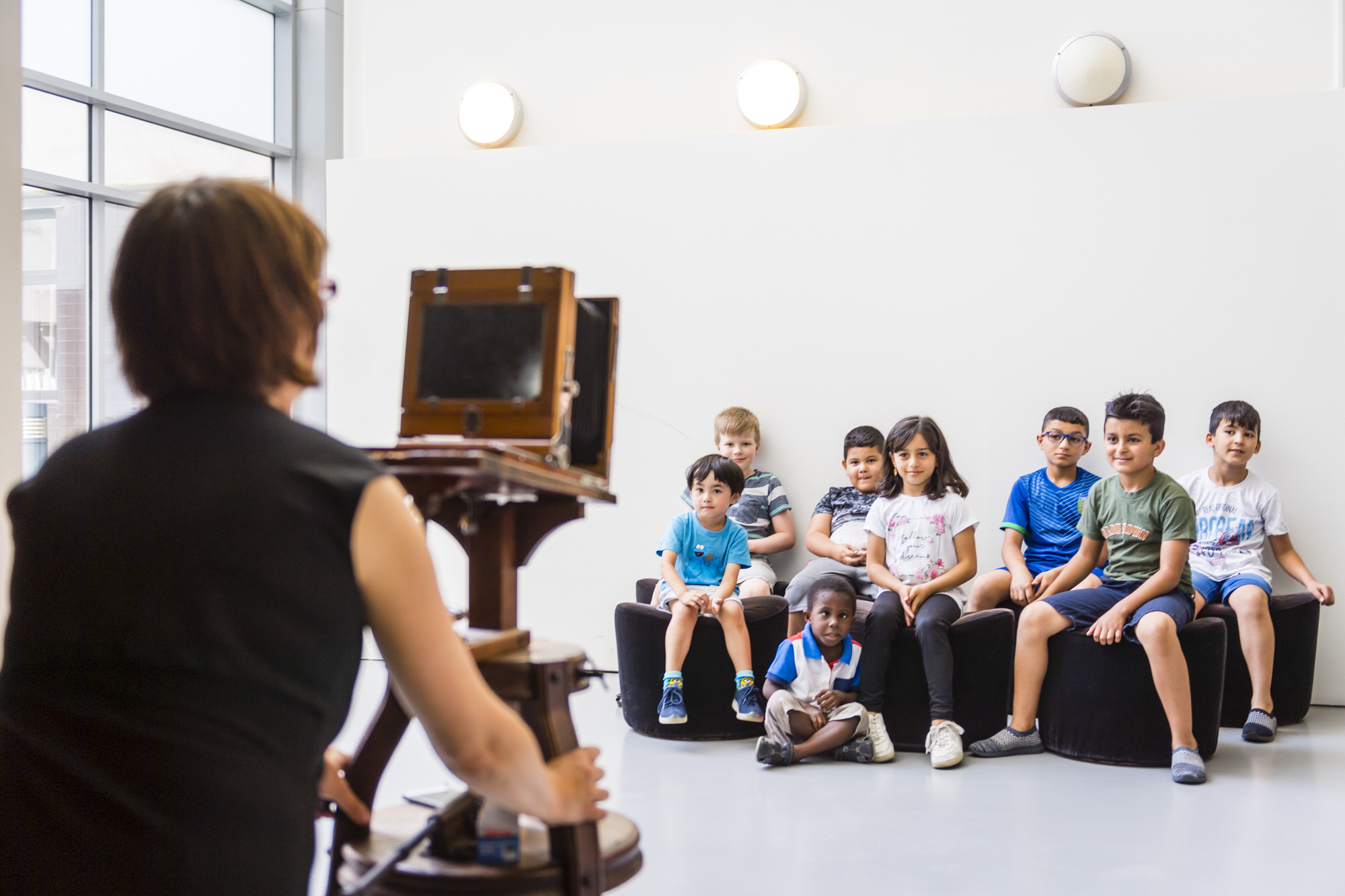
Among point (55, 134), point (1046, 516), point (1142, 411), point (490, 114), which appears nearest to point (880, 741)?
point (1046, 516)

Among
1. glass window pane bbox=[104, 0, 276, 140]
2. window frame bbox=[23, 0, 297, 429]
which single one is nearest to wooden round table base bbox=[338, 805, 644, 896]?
window frame bbox=[23, 0, 297, 429]

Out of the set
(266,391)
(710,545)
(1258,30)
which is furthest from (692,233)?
(266,391)

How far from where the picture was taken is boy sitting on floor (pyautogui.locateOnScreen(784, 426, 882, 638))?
165 inches

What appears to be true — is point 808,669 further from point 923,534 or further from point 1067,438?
point 1067,438

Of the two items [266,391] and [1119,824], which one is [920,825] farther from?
[266,391]

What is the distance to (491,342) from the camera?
5.32 feet

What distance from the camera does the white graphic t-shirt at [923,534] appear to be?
3.89 metres

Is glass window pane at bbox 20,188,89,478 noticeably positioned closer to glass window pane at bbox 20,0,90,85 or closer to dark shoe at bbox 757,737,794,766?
glass window pane at bbox 20,0,90,85

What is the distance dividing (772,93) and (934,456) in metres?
1.96

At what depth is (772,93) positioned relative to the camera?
498 centimetres

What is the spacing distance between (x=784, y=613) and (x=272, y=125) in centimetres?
421

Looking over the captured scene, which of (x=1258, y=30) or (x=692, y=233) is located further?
(x=692, y=233)

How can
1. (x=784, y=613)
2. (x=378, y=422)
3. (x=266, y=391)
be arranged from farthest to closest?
(x=378, y=422)
(x=784, y=613)
(x=266, y=391)

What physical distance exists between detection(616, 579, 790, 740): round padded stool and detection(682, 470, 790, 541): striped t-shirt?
752 millimetres
